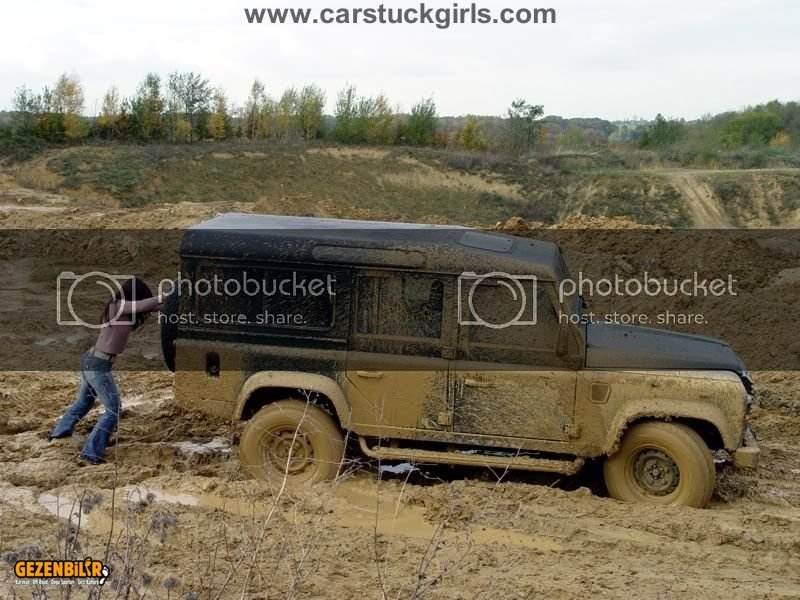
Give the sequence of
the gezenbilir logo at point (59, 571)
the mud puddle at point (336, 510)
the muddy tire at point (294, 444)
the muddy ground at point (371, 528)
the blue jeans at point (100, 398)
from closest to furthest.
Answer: the gezenbilir logo at point (59, 571) < the muddy ground at point (371, 528) < the mud puddle at point (336, 510) < the muddy tire at point (294, 444) < the blue jeans at point (100, 398)

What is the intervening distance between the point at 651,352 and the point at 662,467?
891mm

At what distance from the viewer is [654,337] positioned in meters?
7.23

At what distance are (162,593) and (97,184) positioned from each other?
32.7 meters

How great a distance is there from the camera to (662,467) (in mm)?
6754

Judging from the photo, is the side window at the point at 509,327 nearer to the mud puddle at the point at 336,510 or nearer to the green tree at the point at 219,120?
the mud puddle at the point at 336,510

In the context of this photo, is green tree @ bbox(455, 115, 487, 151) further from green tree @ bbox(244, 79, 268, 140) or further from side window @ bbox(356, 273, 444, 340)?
side window @ bbox(356, 273, 444, 340)

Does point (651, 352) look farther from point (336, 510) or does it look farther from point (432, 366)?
point (336, 510)

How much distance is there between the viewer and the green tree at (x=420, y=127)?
5469 cm

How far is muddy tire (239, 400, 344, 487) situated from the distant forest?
127 ft

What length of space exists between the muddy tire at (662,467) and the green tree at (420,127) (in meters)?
48.7

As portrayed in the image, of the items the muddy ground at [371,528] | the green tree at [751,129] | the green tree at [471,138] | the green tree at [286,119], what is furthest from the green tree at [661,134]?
the muddy ground at [371,528]

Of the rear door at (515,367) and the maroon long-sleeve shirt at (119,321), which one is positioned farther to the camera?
the maroon long-sleeve shirt at (119,321)

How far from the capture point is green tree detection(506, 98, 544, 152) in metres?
56.3

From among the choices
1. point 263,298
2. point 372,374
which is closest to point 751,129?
point 372,374
